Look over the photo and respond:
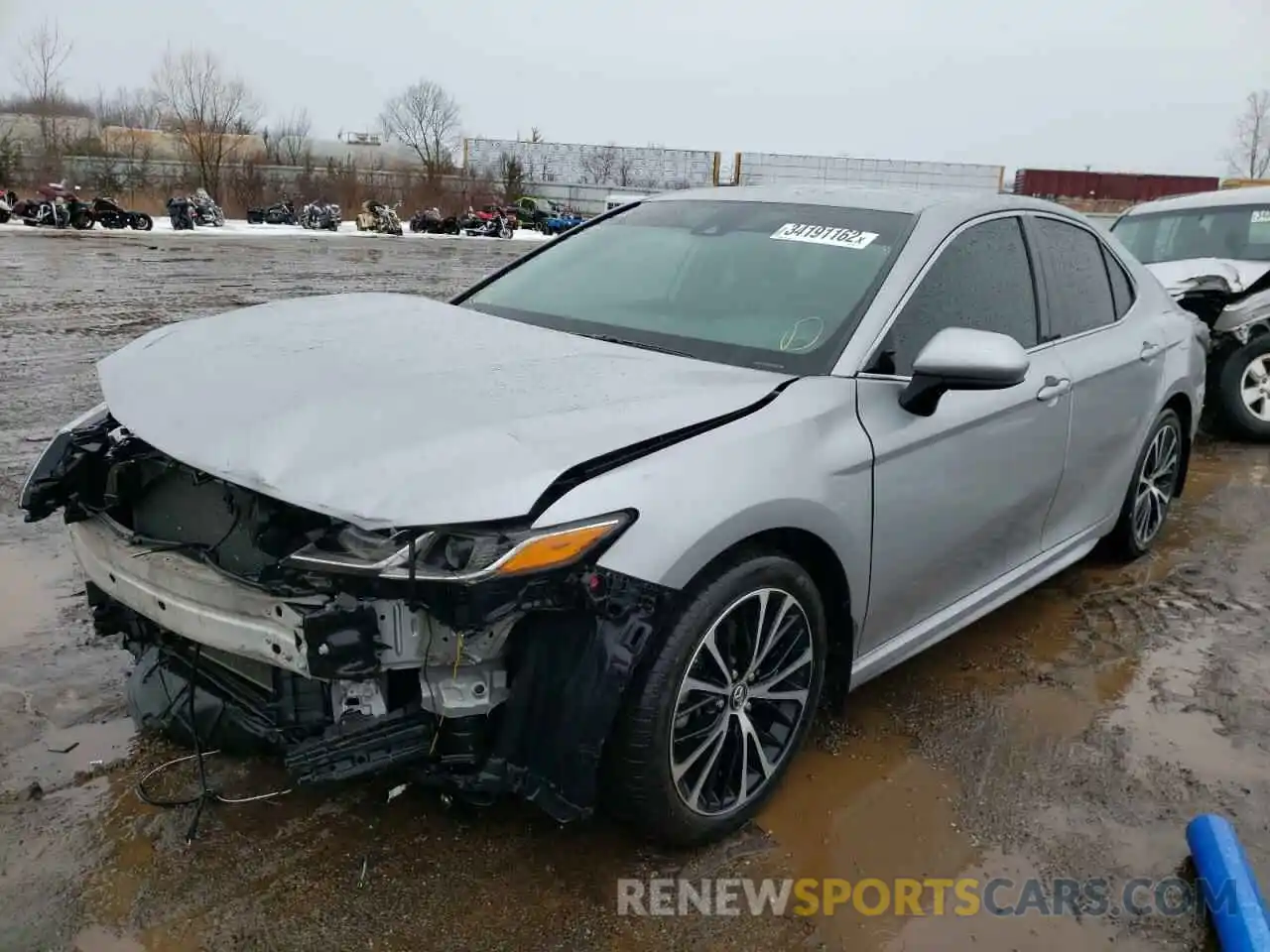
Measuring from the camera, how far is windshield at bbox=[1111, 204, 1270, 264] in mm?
7727

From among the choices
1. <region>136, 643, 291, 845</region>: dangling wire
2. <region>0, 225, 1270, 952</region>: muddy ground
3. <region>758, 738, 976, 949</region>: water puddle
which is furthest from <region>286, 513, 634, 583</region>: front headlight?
<region>758, 738, 976, 949</region>: water puddle

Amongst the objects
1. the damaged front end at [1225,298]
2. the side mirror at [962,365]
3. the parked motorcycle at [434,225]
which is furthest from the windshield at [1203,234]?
the parked motorcycle at [434,225]

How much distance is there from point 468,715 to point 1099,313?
10.3 ft

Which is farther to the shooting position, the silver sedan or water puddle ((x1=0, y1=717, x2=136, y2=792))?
water puddle ((x1=0, y1=717, x2=136, y2=792))

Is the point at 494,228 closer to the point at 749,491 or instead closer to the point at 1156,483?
the point at 1156,483

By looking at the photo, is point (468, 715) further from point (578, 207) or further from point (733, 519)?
point (578, 207)

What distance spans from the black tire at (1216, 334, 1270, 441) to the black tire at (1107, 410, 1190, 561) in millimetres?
2857

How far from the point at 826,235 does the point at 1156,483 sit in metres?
2.51

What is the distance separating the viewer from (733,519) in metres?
2.30

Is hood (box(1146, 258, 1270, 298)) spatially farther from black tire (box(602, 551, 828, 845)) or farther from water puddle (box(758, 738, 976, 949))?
black tire (box(602, 551, 828, 845))

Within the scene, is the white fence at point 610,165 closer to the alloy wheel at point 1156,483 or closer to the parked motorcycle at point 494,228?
the parked motorcycle at point 494,228

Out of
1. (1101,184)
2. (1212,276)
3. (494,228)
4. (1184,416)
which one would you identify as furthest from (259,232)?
(1101,184)

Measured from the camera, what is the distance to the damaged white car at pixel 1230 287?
7.16 metres

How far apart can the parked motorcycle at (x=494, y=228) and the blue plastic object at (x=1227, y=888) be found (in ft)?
121
